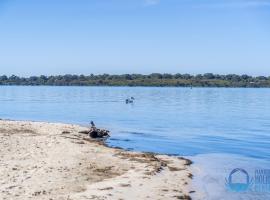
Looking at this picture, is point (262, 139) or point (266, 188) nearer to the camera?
point (266, 188)

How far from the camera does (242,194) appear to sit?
2298cm

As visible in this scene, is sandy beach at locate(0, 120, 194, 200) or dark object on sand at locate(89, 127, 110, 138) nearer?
sandy beach at locate(0, 120, 194, 200)

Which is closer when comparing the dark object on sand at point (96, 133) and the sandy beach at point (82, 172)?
the sandy beach at point (82, 172)

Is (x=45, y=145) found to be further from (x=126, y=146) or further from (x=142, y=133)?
(x=142, y=133)

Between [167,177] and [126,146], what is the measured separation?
1448cm

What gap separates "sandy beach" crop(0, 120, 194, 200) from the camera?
19.9 meters

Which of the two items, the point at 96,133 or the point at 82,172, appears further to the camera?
the point at 96,133

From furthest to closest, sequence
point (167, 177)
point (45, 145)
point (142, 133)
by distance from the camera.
→ point (142, 133), point (45, 145), point (167, 177)

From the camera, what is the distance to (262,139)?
155 feet

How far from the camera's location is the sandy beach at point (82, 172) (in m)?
19.9

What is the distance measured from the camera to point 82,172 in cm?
2423

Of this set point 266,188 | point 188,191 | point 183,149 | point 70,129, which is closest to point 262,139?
Answer: point 183,149

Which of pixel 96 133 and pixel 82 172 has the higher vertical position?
pixel 82 172

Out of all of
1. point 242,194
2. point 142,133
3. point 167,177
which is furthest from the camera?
point 142,133
